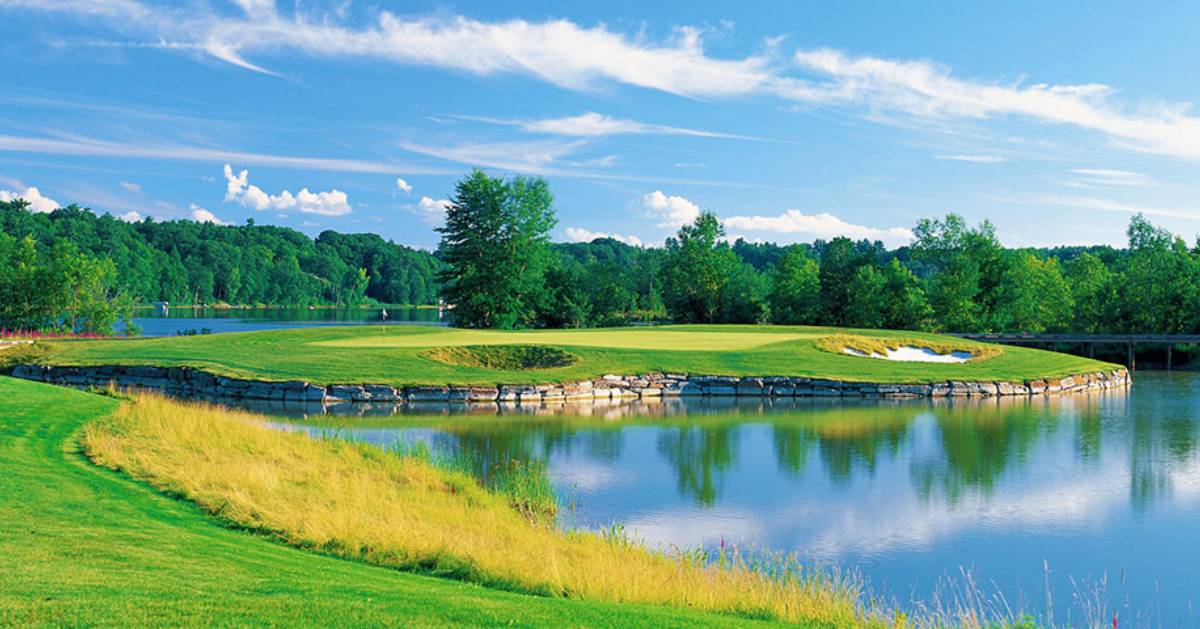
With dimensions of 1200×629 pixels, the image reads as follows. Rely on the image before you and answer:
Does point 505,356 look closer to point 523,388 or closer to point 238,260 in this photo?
point 523,388

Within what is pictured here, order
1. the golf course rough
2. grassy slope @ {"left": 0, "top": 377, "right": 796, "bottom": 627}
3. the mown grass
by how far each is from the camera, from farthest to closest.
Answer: the golf course rough
the mown grass
grassy slope @ {"left": 0, "top": 377, "right": 796, "bottom": 627}

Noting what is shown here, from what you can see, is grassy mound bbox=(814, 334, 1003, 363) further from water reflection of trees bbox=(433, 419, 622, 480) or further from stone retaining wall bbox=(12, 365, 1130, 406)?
water reflection of trees bbox=(433, 419, 622, 480)

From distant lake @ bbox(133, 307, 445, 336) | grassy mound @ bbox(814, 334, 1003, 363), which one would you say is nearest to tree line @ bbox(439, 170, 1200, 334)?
distant lake @ bbox(133, 307, 445, 336)

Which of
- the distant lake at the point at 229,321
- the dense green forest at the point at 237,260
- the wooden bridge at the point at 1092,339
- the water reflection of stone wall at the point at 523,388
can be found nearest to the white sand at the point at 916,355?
the water reflection of stone wall at the point at 523,388

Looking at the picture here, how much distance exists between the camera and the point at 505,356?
1257 inches

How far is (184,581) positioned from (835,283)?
64557 mm

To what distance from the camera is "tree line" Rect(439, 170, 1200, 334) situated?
59.5 meters

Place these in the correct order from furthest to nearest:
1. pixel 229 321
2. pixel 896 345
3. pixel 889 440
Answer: pixel 229 321 → pixel 896 345 → pixel 889 440

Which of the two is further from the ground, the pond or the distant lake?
the distant lake

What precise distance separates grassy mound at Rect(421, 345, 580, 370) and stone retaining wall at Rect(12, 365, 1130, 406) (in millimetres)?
2991

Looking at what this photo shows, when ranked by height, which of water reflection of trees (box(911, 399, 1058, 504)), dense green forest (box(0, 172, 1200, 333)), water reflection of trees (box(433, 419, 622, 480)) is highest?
dense green forest (box(0, 172, 1200, 333))

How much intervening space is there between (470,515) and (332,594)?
5550 millimetres

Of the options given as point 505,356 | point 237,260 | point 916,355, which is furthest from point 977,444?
point 237,260

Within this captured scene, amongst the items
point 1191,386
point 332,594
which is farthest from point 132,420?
point 1191,386
